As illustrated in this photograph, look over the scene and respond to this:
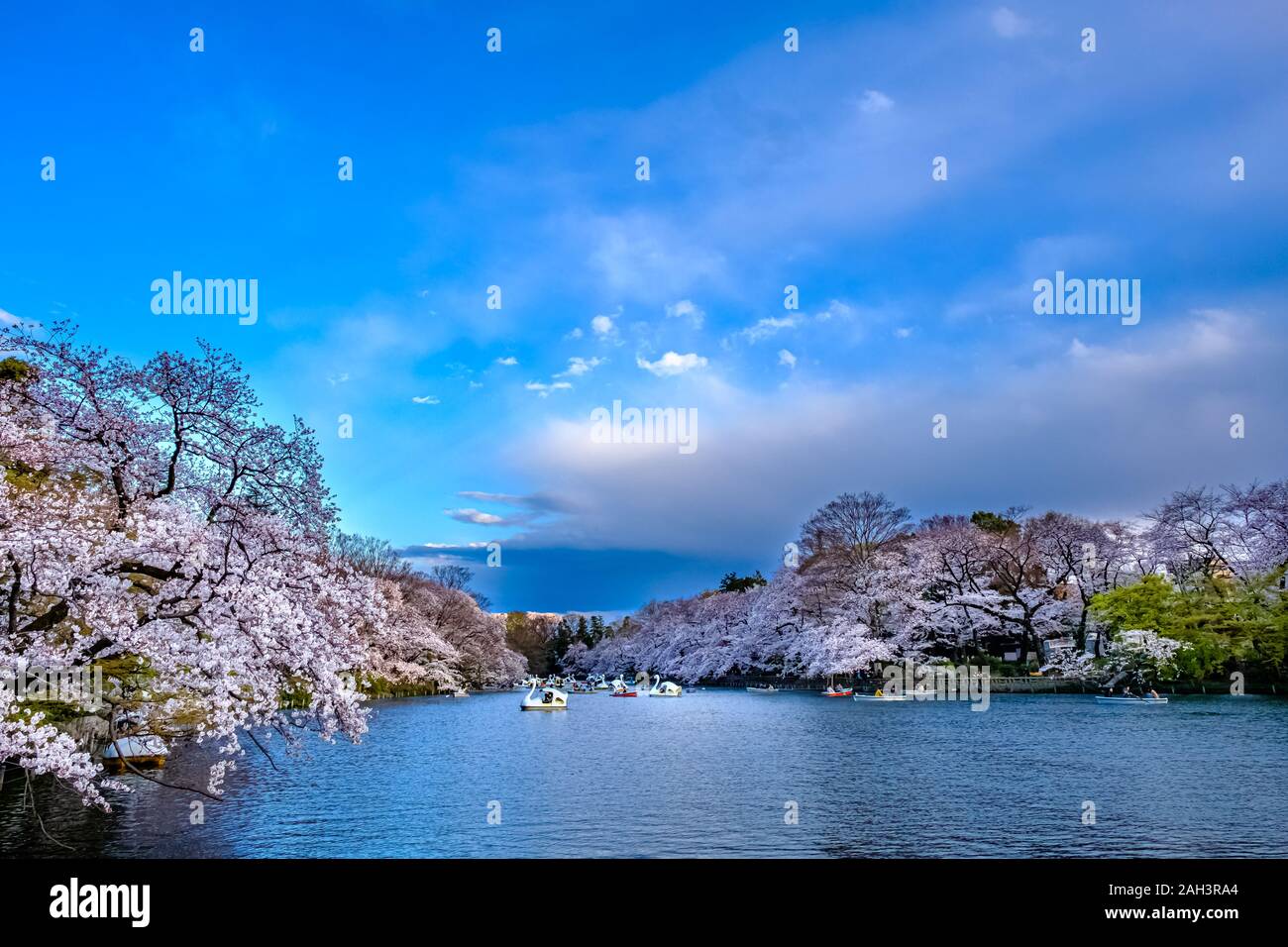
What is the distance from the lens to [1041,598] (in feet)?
205

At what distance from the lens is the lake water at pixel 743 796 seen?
17406 millimetres

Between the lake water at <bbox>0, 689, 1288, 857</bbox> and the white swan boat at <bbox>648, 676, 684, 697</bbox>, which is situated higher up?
the lake water at <bbox>0, 689, 1288, 857</bbox>

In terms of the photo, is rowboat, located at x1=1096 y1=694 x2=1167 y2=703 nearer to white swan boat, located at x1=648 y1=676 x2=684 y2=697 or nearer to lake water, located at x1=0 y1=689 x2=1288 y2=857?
lake water, located at x1=0 y1=689 x2=1288 y2=857

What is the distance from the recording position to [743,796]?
892 inches

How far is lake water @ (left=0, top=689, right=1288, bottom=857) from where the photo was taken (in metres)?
17.4

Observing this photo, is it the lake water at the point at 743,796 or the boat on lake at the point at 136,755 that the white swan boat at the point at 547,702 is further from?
the boat on lake at the point at 136,755

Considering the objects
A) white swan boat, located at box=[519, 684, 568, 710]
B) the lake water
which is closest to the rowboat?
the lake water

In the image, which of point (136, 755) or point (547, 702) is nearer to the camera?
point (136, 755)

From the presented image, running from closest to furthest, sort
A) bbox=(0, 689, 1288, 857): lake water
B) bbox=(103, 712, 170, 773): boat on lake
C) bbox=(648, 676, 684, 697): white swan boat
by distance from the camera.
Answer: bbox=(0, 689, 1288, 857): lake water < bbox=(103, 712, 170, 773): boat on lake < bbox=(648, 676, 684, 697): white swan boat

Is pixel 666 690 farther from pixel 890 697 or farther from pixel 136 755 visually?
pixel 136 755

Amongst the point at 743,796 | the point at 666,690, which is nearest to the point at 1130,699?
the point at 743,796
